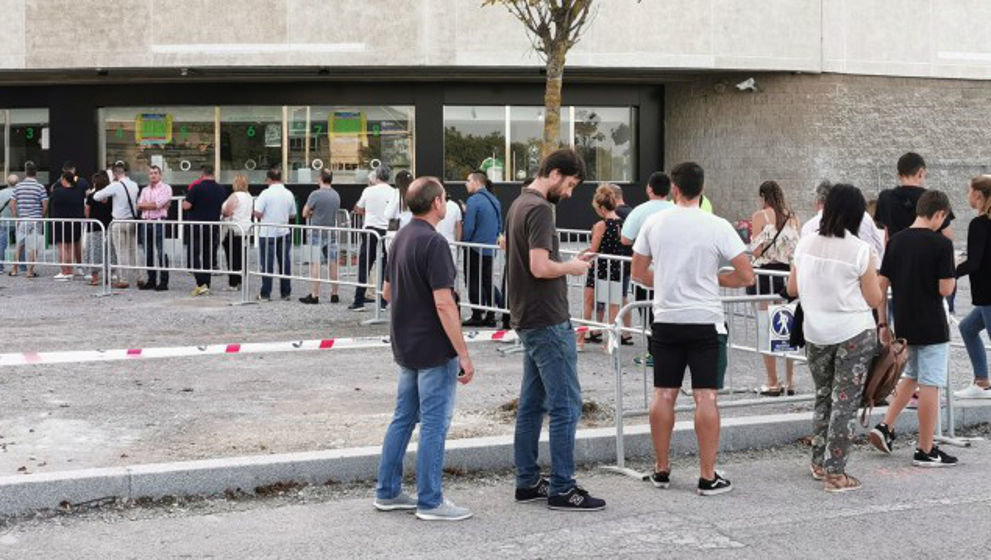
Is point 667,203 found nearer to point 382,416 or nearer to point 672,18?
point 382,416

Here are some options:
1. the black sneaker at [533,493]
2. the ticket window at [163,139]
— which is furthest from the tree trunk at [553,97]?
the ticket window at [163,139]

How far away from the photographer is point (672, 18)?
29047 mm

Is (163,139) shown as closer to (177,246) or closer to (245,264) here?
(177,246)

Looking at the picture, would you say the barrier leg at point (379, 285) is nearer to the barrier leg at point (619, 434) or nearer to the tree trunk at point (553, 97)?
the tree trunk at point (553, 97)

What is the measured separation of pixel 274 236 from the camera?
1812 centimetres

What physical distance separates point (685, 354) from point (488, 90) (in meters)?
24.1

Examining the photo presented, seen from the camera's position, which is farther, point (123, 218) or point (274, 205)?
point (123, 218)

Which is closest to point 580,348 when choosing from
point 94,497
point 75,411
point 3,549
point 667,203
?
point 667,203

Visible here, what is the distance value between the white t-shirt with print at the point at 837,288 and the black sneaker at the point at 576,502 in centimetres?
167

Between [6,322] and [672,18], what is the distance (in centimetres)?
1741

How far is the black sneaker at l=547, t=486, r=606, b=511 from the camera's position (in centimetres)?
732

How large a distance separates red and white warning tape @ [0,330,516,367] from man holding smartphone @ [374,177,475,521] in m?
6.12

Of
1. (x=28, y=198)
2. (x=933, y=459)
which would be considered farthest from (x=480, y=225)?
(x=28, y=198)

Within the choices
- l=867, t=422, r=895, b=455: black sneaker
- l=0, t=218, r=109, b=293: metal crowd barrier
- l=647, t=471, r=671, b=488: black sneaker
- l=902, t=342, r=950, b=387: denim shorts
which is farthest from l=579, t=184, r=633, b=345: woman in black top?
l=0, t=218, r=109, b=293: metal crowd barrier
